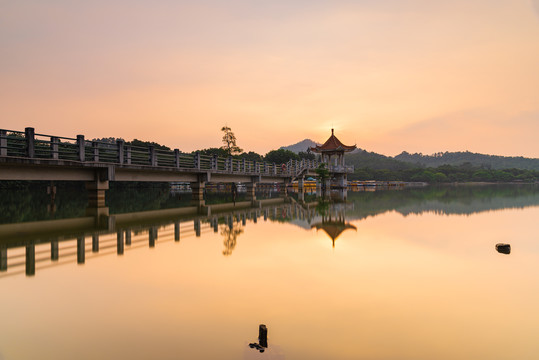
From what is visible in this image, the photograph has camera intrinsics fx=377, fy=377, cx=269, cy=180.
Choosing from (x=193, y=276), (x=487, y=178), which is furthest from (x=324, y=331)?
(x=487, y=178)

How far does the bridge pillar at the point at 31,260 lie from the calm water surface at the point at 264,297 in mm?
24

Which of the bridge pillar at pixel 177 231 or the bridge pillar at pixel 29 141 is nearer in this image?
the bridge pillar at pixel 177 231

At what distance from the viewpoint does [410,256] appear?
9.10m

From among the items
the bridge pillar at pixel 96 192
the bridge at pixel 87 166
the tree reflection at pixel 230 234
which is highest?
Answer: the bridge at pixel 87 166

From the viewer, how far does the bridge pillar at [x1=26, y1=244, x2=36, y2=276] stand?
7121 mm

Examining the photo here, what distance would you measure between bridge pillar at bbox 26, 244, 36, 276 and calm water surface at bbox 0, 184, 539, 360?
0.02 metres

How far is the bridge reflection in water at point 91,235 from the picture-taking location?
26.9 feet

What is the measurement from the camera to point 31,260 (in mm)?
7996

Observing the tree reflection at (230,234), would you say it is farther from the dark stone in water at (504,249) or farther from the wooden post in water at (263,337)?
the dark stone in water at (504,249)

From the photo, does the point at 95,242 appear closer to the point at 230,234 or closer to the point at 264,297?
the point at 230,234

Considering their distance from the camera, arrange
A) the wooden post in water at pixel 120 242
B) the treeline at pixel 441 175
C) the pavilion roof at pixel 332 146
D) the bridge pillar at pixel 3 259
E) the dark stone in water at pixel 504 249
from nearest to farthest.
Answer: the bridge pillar at pixel 3 259
the wooden post in water at pixel 120 242
the dark stone in water at pixel 504 249
the pavilion roof at pixel 332 146
the treeline at pixel 441 175

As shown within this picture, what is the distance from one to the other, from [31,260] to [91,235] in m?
3.21

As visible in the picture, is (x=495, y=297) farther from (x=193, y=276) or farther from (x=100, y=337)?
(x=100, y=337)

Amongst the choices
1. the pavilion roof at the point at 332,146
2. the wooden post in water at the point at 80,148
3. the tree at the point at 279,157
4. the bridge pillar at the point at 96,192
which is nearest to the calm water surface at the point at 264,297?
the wooden post in water at the point at 80,148
